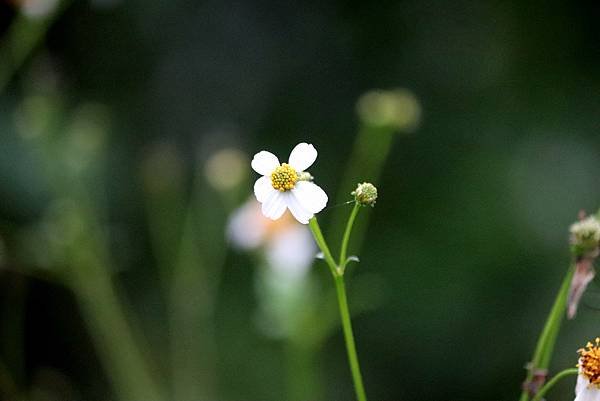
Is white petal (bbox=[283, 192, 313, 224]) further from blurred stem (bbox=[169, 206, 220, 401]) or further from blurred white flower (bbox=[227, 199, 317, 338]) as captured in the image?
blurred stem (bbox=[169, 206, 220, 401])

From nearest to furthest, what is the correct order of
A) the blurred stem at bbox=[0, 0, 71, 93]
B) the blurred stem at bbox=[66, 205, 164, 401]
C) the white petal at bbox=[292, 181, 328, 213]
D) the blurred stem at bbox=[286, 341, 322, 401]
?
the white petal at bbox=[292, 181, 328, 213] → the blurred stem at bbox=[286, 341, 322, 401] → the blurred stem at bbox=[66, 205, 164, 401] → the blurred stem at bbox=[0, 0, 71, 93]

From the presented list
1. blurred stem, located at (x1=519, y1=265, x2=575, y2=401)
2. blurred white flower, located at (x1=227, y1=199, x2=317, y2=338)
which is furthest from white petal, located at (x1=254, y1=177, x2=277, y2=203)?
blurred white flower, located at (x1=227, y1=199, x2=317, y2=338)

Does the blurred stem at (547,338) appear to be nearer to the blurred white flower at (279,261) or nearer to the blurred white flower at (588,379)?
the blurred white flower at (588,379)

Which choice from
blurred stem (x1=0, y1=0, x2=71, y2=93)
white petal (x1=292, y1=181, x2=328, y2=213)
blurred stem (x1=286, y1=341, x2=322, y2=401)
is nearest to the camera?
white petal (x1=292, y1=181, x2=328, y2=213)

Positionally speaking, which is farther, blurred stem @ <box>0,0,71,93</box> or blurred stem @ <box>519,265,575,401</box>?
blurred stem @ <box>0,0,71,93</box>

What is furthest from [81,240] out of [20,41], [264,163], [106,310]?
[264,163]

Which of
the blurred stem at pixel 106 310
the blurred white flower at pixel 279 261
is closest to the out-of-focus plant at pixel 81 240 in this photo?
the blurred stem at pixel 106 310

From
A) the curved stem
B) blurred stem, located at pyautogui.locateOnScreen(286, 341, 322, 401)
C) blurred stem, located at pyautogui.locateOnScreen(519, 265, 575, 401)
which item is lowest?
blurred stem, located at pyautogui.locateOnScreen(519, 265, 575, 401)

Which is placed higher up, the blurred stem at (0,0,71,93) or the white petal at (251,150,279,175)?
the blurred stem at (0,0,71,93)
